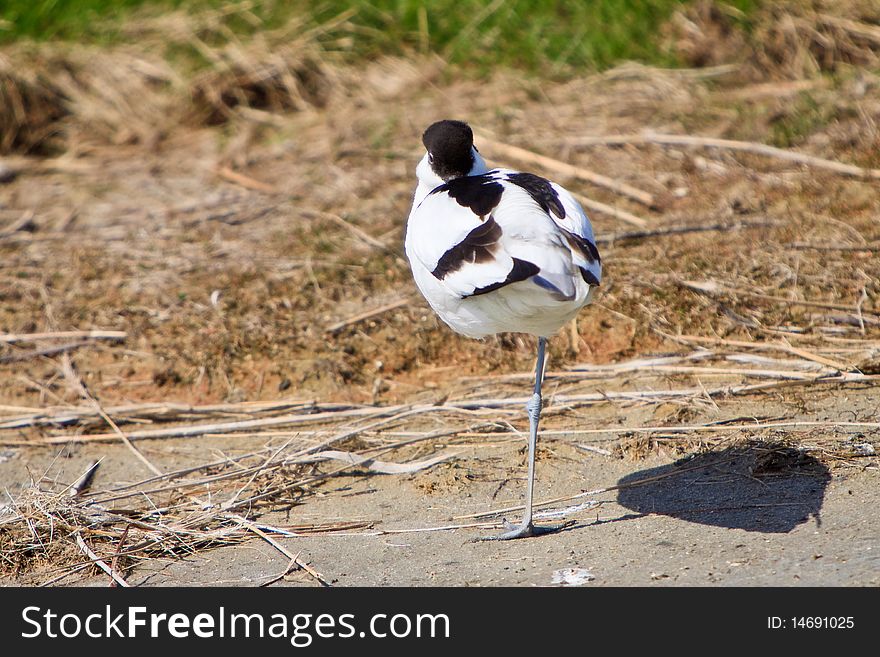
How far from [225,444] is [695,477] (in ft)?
6.60

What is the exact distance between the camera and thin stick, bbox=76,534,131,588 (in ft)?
11.3

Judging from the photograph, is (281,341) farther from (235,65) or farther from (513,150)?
(235,65)

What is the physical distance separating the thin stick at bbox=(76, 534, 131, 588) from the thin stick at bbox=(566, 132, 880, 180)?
4.10m

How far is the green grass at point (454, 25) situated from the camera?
7688mm

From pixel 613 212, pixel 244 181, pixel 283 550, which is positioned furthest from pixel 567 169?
pixel 283 550

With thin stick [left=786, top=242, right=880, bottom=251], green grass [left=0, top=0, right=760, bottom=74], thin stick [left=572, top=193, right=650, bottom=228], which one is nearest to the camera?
thin stick [left=786, top=242, right=880, bottom=251]

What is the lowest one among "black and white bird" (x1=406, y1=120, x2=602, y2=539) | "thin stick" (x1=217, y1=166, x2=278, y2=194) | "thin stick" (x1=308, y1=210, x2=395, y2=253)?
"thin stick" (x1=217, y1=166, x2=278, y2=194)

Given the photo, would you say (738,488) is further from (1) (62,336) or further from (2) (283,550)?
(1) (62,336)

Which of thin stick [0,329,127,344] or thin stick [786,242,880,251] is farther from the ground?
thin stick [786,242,880,251]

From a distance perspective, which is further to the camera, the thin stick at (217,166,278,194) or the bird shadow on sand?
the thin stick at (217,166,278,194)

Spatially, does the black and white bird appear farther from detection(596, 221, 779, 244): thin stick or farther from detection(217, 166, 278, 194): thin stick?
detection(217, 166, 278, 194): thin stick

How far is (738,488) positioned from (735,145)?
3180mm

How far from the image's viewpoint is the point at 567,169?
20.8ft

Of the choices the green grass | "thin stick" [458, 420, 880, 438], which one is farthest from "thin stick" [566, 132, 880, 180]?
"thin stick" [458, 420, 880, 438]
